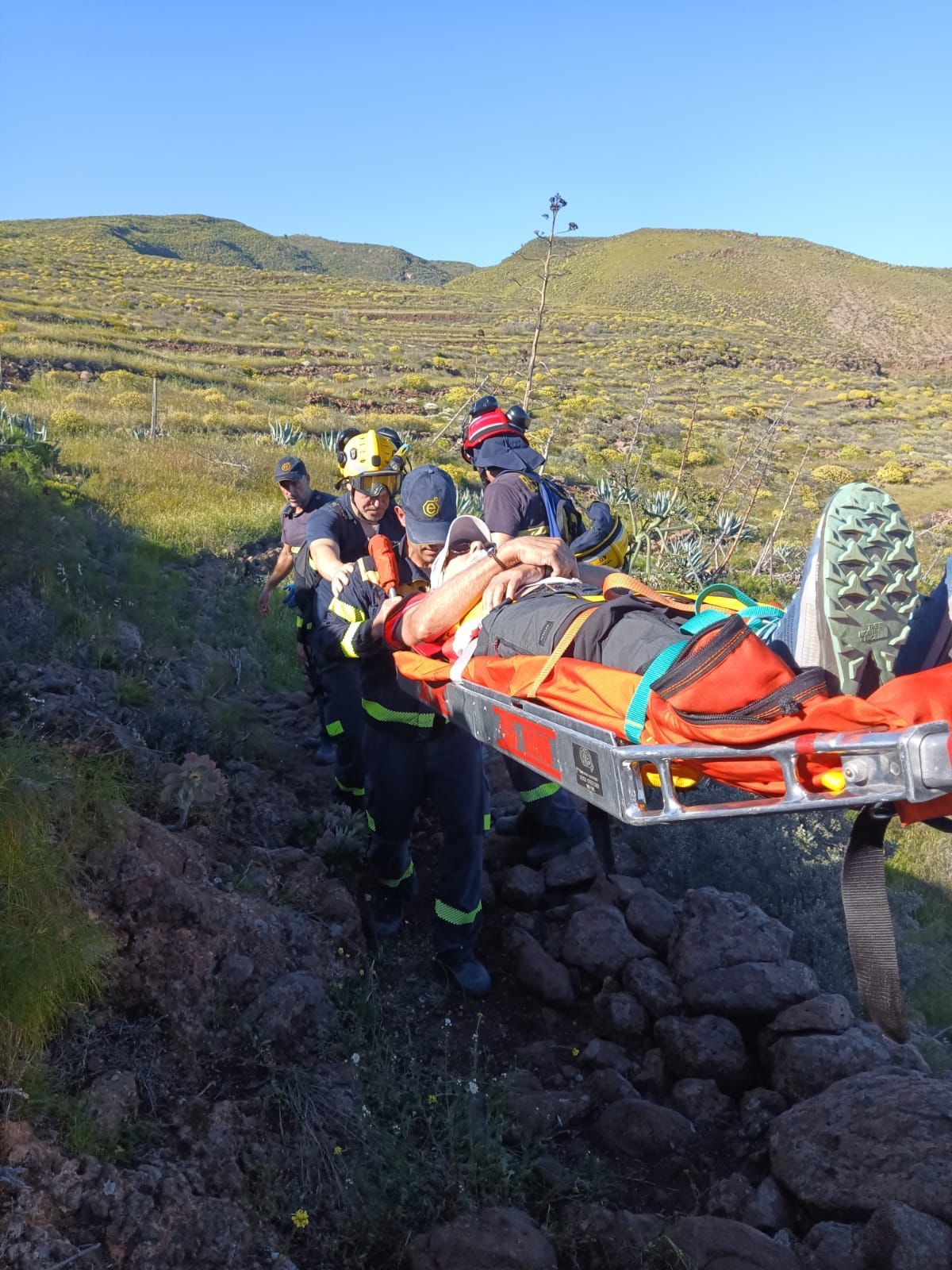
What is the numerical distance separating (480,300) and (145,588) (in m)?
76.5

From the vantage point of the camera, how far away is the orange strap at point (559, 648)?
2.52 metres

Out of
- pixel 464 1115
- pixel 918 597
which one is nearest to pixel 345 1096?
pixel 464 1115

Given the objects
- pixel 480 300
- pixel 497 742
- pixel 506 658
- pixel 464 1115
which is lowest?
pixel 464 1115

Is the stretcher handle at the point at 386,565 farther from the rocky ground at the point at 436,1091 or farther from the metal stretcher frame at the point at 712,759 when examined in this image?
the metal stretcher frame at the point at 712,759

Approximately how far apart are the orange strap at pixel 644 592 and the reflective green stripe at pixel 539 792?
1.78 meters

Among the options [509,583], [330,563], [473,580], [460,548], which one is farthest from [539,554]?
[330,563]

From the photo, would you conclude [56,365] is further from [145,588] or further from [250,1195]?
[250,1195]

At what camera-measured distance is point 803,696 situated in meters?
1.98

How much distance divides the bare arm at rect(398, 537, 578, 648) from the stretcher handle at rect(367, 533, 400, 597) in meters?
0.62

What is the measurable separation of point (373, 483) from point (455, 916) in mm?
2318

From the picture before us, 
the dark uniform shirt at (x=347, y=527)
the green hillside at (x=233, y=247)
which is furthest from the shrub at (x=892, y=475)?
the green hillside at (x=233, y=247)

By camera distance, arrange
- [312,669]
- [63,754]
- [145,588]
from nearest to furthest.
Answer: [63,754] < [312,669] < [145,588]

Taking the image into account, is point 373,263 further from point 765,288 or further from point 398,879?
point 398,879

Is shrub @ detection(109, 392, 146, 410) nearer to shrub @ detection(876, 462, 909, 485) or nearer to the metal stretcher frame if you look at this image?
the metal stretcher frame
